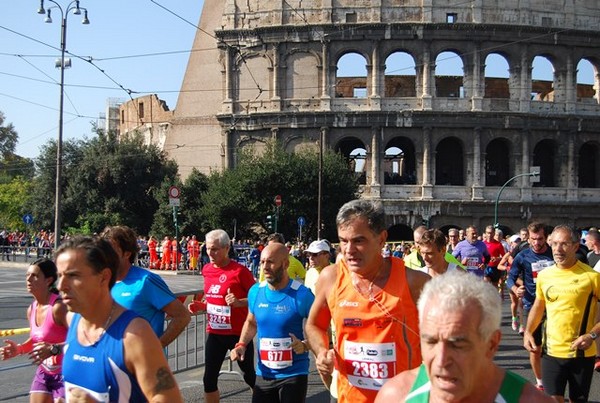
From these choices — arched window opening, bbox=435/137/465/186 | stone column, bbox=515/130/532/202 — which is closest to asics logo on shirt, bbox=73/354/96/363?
stone column, bbox=515/130/532/202

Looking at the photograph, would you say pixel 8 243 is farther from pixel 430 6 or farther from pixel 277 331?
pixel 277 331

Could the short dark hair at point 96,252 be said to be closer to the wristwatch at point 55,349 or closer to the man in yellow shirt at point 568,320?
the wristwatch at point 55,349

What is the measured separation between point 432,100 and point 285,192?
8972 mm

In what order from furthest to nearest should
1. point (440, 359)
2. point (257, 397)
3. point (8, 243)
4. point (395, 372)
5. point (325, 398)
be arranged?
1. point (8, 243)
2. point (325, 398)
3. point (257, 397)
4. point (395, 372)
5. point (440, 359)

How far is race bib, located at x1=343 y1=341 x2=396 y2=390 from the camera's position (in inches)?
169

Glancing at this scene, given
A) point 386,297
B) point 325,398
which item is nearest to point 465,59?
point 325,398

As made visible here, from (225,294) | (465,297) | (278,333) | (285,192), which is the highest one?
(285,192)

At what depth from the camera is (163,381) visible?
3.31 m

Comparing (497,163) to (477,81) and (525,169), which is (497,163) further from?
(477,81)

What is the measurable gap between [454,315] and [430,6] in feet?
130

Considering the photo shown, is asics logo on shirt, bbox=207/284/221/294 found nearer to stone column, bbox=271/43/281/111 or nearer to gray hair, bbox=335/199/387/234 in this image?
gray hair, bbox=335/199/387/234

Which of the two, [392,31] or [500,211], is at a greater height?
[392,31]

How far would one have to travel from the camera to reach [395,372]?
4316 mm

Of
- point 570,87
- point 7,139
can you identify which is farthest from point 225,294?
point 7,139
